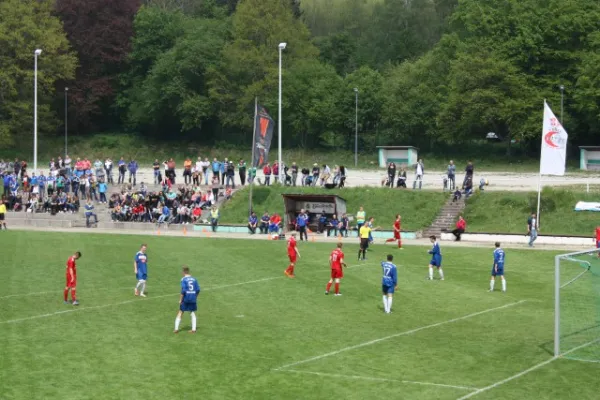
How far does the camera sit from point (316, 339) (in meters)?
27.2

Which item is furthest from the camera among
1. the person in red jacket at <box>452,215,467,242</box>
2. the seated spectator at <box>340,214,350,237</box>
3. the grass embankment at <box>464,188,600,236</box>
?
the seated spectator at <box>340,214,350,237</box>

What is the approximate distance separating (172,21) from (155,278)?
74.2 m

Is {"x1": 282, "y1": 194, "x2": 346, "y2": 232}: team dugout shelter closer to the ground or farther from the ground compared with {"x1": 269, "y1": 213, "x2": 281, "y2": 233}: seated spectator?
farther from the ground

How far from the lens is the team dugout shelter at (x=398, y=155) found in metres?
82.1

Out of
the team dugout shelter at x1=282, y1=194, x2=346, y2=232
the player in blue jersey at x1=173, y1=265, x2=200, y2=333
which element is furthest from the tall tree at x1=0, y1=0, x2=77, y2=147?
the player in blue jersey at x1=173, y1=265, x2=200, y2=333

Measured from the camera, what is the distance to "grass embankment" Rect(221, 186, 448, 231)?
59.3 metres

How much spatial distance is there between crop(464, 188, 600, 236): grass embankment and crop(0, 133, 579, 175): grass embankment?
20614mm

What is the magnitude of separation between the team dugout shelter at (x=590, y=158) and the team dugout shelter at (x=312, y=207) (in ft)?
86.6

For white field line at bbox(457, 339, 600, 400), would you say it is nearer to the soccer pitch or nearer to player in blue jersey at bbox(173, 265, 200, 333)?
the soccer pitch

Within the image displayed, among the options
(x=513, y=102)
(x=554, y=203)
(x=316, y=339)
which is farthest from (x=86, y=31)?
(x=316, y=339)

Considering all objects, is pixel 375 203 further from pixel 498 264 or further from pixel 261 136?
pixel 498 264

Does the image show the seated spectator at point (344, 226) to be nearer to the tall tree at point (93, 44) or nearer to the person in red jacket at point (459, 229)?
the person in red jacket at point (459, 229)

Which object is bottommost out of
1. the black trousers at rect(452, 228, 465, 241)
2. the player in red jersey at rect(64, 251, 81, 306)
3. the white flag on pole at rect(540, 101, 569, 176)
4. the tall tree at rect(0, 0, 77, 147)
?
the player in red jersey at rect(64, 251, 81, 306)

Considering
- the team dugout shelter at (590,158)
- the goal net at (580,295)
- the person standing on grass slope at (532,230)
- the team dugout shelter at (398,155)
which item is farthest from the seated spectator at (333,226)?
the goal net at (580,295)
